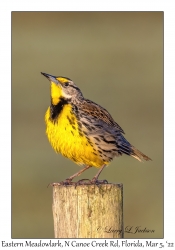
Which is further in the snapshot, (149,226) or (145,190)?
(145,190)

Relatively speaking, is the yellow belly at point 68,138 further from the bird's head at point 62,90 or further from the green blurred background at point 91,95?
the green blurred background at point 91,95

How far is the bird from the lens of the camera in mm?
5977

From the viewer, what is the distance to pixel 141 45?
672 inches

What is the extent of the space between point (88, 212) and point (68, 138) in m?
1.03

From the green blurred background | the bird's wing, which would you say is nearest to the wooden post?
the bird's wing

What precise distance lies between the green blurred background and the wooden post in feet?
4.58

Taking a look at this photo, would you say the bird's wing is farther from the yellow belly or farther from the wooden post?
the wooden post

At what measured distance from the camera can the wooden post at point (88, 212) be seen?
4980 millimetres

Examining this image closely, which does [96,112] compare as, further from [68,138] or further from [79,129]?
[68,138]

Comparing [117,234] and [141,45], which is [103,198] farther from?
[141,45]

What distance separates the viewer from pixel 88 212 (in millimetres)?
4996

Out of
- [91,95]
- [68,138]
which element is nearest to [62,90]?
[68,138]
